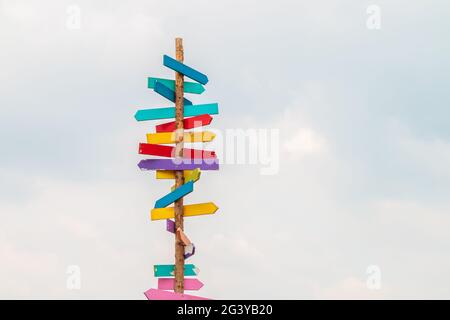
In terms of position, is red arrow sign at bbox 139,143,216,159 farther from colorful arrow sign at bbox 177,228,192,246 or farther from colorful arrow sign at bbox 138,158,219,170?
colorful arrow sign at bbox 177,228,192,246

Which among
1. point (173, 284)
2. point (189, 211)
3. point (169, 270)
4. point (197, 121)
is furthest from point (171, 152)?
point (173, 284)

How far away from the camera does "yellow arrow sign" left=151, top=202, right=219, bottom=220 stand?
9688 mm

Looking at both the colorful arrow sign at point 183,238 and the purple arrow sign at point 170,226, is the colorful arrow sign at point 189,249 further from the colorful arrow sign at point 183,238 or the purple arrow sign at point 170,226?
the purple arrow sign at point 170,226

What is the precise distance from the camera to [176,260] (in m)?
9.62

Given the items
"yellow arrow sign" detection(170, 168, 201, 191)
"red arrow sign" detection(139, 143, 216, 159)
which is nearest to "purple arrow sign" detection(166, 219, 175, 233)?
"yellow arrow sign" detection(170, 168, 201, 191)

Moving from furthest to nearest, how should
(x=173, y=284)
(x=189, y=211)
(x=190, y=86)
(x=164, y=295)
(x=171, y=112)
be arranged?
(x=190, y=86)
(x=171, y=112)
(x=189, y=211)
(x=173, y=284)
(x=164, y=295)

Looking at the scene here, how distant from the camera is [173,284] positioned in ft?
31.6

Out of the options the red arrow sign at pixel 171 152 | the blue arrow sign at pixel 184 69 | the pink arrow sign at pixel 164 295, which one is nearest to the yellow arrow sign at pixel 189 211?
the red arrow sign at pixel 171 152

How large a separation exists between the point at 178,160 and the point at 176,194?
0.47m

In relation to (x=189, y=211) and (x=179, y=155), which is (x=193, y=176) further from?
(x=189, y=211)

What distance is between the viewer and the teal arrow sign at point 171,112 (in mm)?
9812
